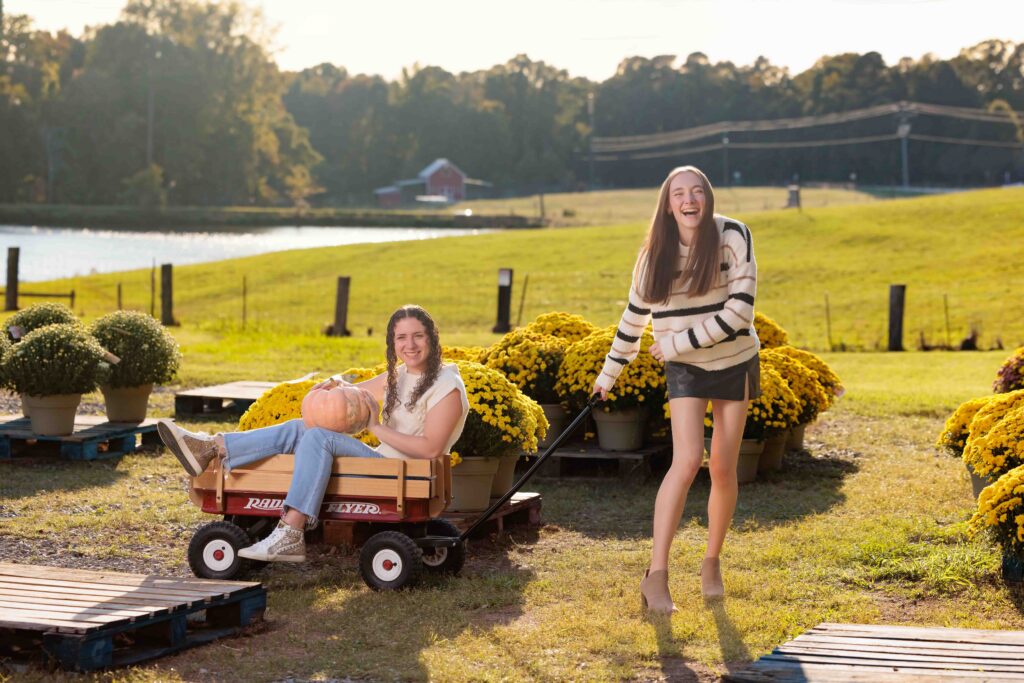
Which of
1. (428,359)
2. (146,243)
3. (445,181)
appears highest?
(445,181)

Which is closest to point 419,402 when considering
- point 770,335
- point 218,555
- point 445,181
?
point 218,555

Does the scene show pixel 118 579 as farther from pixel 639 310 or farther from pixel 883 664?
pixel 883 664

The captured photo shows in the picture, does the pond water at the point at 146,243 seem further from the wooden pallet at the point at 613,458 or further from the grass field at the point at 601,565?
the wooden pallet at the point at 613,458

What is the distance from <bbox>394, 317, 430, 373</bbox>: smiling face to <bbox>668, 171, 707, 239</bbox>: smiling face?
4.73 ft

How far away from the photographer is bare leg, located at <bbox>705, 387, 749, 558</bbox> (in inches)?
267

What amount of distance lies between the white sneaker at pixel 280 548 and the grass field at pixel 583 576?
24cm

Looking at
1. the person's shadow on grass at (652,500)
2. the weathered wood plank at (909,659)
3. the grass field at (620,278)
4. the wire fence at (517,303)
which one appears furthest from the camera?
the grass field at (620,278)

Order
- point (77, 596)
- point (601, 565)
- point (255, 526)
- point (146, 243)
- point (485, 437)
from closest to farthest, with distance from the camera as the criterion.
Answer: point (77, 596) < point (255, 526) < point (601, 565) < point (485, 437) < point (146, 243)

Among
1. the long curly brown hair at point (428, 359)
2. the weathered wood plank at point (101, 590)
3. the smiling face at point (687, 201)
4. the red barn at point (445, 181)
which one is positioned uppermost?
the red barn at point (445, 181)

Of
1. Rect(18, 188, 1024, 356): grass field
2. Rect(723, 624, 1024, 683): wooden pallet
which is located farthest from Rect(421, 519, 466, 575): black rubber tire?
Rect(18, 188, 1024, 356): grass field

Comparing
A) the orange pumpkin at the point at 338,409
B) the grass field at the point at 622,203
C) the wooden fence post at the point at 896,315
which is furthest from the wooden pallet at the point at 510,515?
the grass field at the point at 622,203

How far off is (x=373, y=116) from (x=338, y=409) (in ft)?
418

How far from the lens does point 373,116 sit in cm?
13188

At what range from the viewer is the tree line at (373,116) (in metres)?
104
